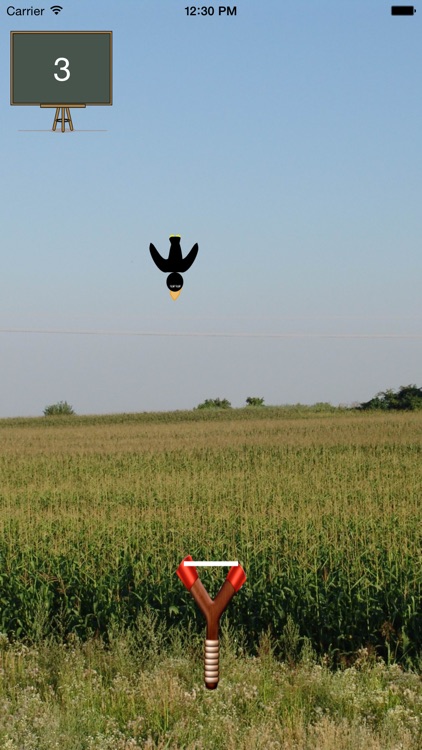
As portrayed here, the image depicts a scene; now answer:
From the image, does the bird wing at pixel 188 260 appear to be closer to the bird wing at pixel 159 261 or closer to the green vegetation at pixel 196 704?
the bird wing at pixel 159 261

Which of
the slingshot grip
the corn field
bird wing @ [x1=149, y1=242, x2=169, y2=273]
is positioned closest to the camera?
the slingshot grip

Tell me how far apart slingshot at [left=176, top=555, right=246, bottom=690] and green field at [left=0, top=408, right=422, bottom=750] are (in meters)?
2.86

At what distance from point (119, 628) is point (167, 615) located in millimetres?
645

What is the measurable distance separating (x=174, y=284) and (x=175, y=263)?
0.62 ft

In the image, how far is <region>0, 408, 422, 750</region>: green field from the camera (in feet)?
32.1

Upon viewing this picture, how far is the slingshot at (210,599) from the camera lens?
398 cm

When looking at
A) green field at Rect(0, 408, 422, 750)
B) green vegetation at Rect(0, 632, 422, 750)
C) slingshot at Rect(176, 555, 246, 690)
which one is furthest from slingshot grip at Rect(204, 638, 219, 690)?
green field at Rect(0, 408, 422, 750)

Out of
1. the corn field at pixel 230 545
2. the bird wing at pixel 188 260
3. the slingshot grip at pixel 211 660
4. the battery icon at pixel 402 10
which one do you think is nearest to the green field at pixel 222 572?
the corn field at pixel 230 545

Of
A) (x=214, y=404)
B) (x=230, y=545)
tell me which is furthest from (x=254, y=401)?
(x=230, y=545)

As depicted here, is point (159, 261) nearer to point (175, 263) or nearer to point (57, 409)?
point (175, 263)

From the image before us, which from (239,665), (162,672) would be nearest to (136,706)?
(162,672)

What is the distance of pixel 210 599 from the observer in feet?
13.4

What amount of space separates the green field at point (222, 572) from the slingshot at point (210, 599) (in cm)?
286

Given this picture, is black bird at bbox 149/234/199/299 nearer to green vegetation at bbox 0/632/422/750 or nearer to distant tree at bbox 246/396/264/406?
green vegetation at bbox 0/632/422/750
